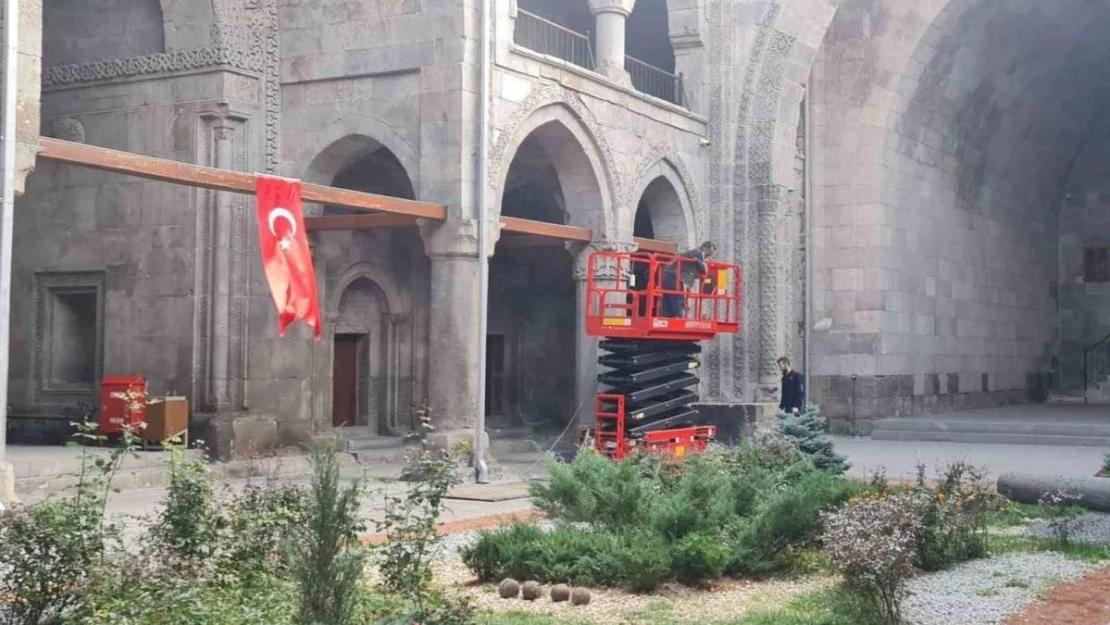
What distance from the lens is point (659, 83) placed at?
23.5 m

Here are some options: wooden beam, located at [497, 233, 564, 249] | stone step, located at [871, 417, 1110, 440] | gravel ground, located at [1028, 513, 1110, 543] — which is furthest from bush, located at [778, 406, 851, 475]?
stone step, located at [871, 417, 1110, 440]

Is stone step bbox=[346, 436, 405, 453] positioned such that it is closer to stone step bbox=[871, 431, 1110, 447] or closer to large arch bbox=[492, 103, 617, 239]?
large arch bbox=[492, 103, 617, 239]

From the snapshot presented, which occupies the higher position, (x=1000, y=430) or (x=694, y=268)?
(x=694, y=268)

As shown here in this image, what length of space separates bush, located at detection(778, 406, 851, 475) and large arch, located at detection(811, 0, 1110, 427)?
1085 centimetres

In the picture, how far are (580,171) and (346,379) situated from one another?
4556 millimetres

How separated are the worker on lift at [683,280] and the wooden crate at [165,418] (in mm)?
6179

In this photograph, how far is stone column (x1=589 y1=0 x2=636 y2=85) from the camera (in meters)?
19.4

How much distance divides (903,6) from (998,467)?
Answer: 976 cm

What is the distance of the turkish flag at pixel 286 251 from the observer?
1360 centimetres

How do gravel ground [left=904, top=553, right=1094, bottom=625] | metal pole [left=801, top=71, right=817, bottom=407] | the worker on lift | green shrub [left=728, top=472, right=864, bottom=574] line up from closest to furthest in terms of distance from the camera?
gravel ground [left=904, top=553, right=1094, bottom=625]
green shrub [left=728, top=472, right=864, bottom=574]
the worker on lift
metal pole [left=801, top=71, right=817, bottom=407]

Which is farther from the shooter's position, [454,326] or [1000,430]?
[1000,430]

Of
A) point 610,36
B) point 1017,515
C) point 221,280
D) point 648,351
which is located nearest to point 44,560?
point 1017,515

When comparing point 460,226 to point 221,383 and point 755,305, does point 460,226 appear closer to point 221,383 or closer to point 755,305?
point 221,383

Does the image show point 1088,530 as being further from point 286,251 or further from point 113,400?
point 113,400
